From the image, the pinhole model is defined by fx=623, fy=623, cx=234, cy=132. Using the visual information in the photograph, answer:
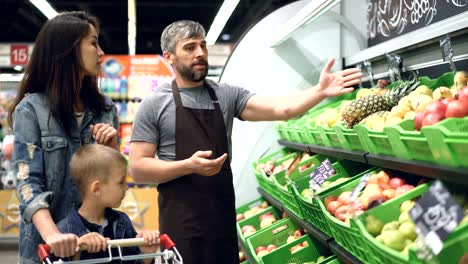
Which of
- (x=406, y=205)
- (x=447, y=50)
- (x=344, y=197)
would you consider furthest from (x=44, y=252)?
(x=447, y=50)

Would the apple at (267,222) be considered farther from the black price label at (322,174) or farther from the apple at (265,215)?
the black price label at (322,174)

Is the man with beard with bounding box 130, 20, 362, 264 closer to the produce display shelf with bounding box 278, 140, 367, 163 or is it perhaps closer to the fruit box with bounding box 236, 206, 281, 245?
the produce display shelf with bounding box 278, 140, 367, 163

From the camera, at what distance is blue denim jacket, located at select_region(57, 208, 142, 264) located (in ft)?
7.59

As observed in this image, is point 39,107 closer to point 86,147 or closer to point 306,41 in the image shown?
point 86,147

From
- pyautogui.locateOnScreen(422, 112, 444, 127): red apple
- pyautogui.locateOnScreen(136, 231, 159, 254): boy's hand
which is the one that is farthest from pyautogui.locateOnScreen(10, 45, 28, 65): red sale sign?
pyautogui.locateOnScreen(422, 112, 444, 127): red apple

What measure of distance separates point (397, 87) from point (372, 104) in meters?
0.29

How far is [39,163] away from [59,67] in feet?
1.24

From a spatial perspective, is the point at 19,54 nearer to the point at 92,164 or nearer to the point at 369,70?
the point at 369,70

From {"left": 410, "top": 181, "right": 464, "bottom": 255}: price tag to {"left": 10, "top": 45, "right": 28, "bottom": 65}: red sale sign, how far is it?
1458 cm

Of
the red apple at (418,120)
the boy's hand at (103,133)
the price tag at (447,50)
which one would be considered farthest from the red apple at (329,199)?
the boy's hand at (103,133)

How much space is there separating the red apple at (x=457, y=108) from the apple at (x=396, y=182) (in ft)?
2.24

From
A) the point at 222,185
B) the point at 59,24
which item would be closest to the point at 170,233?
the point at 222,185

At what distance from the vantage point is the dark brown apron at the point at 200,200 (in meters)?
3.36

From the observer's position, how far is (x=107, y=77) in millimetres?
9234
